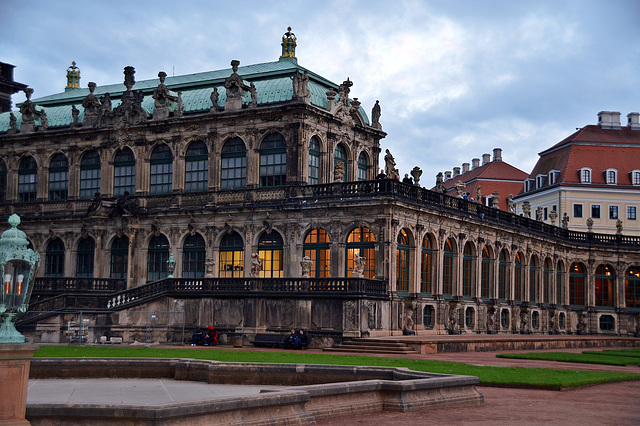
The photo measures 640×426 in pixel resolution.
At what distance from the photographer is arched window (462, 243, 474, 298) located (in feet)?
167

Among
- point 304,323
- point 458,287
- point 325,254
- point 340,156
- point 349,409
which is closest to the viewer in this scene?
point 349,409

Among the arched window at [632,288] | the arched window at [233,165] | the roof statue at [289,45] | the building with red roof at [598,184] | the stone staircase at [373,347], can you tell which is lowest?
the stone staircase at [373,347]

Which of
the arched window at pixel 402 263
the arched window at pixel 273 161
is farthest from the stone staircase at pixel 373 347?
the arched window at pixel 273 161

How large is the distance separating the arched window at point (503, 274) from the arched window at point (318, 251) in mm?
14444

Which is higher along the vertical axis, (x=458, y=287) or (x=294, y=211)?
(x=294, y=211)

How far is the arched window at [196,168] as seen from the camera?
172ft

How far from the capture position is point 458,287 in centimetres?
4931

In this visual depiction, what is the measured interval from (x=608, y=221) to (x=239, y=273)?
45.4 metres

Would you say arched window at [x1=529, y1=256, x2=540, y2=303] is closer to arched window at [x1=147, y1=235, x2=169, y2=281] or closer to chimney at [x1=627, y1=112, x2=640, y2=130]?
arched window at [x1=147, y1=235, x2=169, y2=281]

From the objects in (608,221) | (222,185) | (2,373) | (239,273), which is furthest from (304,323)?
(608,221)

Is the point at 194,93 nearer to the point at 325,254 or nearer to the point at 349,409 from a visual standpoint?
the point at 325,254

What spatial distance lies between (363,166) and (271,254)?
9935 millimetres

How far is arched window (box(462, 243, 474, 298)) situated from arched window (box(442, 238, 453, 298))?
56.2 inches

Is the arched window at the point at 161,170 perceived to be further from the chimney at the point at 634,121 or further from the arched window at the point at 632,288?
the chimney at the point at 634,121
